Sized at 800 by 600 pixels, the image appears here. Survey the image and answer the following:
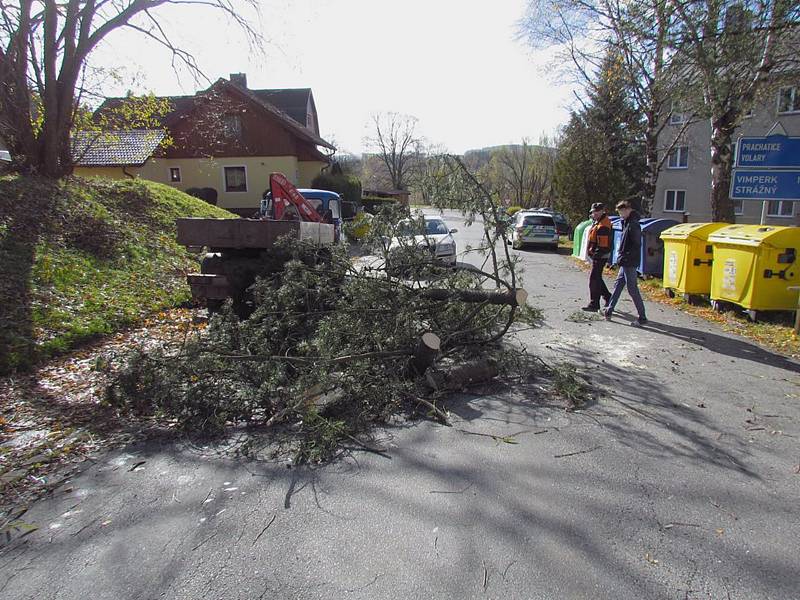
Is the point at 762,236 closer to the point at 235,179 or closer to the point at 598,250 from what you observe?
the point at 598,250

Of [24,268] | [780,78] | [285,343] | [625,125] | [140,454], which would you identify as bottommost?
[140,454]

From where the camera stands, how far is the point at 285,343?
5.02 m

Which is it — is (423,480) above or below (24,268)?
below

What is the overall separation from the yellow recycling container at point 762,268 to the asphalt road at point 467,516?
315 centimetres

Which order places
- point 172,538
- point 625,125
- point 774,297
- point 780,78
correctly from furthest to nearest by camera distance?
point 625,125
point 780,78
point 774,297
point 172,538

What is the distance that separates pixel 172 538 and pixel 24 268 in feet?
23.0

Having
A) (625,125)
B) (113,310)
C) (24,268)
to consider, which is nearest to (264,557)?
(113,310)

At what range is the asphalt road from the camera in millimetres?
2371

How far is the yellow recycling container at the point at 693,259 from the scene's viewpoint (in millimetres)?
8625

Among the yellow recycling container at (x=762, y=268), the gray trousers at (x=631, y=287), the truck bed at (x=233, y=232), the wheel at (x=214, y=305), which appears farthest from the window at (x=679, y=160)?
the wheel at (x=214, y=305)

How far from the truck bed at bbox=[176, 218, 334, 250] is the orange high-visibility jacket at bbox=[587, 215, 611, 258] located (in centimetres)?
452

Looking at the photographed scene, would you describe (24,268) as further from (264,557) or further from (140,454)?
(264,557)

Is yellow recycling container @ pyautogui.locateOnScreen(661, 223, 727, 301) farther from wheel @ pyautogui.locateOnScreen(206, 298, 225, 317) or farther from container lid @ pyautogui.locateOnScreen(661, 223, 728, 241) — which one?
wheel @ pyautogui.locateOnScreen(206, 298, 225, 317)

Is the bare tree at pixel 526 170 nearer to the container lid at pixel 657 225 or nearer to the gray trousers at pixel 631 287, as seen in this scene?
the container lid at pixel 657 225
